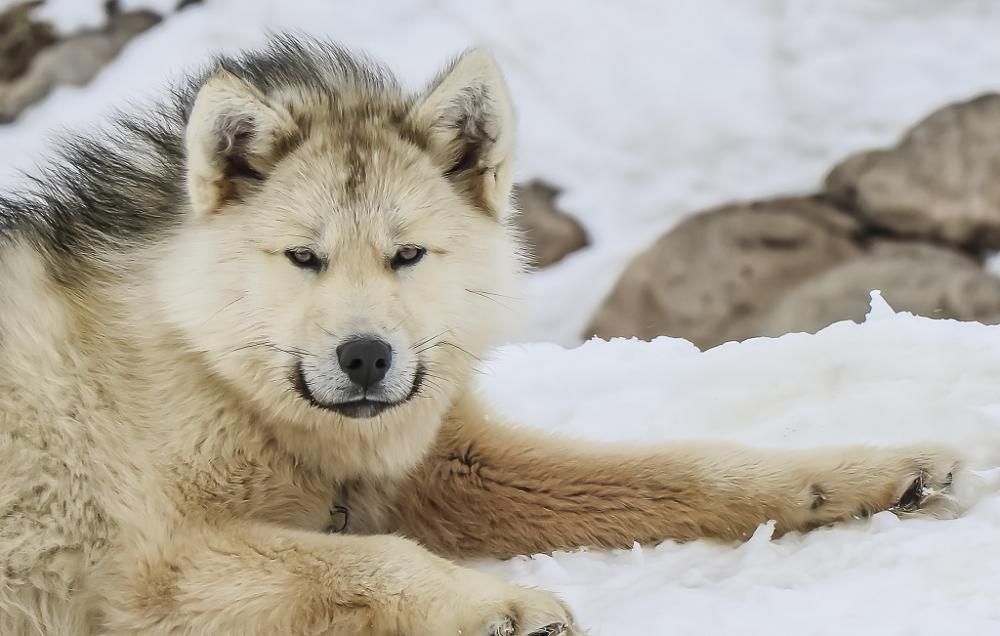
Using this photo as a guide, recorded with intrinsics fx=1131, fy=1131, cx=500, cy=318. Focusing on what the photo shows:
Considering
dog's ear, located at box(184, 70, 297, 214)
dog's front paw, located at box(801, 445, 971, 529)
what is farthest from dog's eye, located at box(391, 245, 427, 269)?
dog's front paw, located at box(801, 445, 971, 529)

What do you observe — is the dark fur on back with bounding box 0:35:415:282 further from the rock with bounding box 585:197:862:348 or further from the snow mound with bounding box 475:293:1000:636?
the rock with bounding box 585:197:862:348

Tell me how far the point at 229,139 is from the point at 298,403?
2.32 feet

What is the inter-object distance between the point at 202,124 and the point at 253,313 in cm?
49

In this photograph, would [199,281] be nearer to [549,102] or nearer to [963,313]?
[963,313]

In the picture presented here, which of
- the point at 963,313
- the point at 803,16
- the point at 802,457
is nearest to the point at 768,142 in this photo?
the point at 803,16

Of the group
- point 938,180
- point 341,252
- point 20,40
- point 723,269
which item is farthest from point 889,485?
point 20,40

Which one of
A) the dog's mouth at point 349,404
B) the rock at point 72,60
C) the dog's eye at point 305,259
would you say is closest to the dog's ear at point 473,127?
the dog's eye at point 305,259

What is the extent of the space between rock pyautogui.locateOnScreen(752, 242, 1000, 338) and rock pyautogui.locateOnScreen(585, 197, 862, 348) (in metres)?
0.13

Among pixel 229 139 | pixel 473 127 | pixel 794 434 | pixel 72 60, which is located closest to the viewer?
pixel 229 139

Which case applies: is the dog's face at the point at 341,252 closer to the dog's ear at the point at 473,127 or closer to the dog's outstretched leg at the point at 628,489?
the dog's ear at the point at 473,127

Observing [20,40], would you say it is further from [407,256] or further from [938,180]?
[407,256]

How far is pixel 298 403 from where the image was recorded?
280 centimetres

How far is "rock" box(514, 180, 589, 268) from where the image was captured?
887cm

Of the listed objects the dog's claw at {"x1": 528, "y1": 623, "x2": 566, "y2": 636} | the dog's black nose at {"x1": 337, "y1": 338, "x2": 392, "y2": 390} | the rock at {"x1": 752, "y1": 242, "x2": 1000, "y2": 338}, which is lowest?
the rock at {"x1": 752, "y1": 242, "x2": 1000, "y2": 338}
